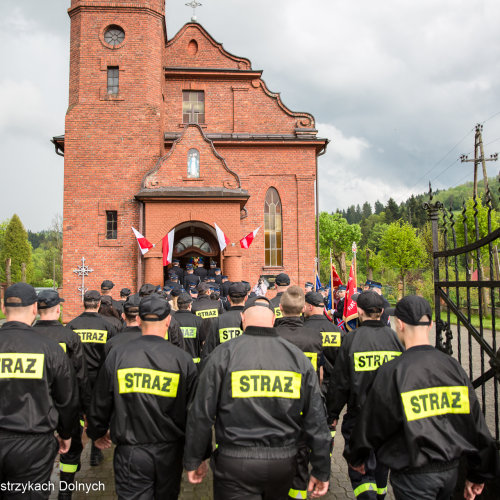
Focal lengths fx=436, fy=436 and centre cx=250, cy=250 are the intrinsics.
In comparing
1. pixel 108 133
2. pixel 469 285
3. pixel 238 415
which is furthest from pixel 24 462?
pixel 108 133

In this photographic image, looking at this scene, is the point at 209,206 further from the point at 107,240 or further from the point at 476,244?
the point at 476,244

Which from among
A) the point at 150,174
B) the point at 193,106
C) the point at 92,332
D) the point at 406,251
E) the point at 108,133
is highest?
the point at 193,106

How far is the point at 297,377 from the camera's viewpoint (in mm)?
3123

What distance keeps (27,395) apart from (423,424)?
9.65ft

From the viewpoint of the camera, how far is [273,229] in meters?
19.7

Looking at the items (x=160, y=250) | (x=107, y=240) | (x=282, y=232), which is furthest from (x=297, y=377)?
(x=282, y=232)

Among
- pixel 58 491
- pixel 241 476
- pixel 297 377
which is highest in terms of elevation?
pixel 297 377

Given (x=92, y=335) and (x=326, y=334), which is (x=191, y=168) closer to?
(x=92, y=335)

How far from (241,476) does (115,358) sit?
1.35m

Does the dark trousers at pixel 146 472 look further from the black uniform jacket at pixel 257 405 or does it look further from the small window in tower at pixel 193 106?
the small window in tower at pixel 193 106

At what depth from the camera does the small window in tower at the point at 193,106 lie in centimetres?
2039

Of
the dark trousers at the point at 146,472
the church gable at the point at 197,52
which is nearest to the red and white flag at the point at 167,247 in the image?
the church gable at the point at 197,52

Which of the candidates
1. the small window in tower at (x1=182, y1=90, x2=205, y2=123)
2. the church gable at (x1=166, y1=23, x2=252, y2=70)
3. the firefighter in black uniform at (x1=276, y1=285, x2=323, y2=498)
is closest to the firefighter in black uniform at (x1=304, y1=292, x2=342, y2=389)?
the firefighter in black uniform at (x1=276, y1=285, x2=323, y2=498)

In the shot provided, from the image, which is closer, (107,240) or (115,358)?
(115,358)
